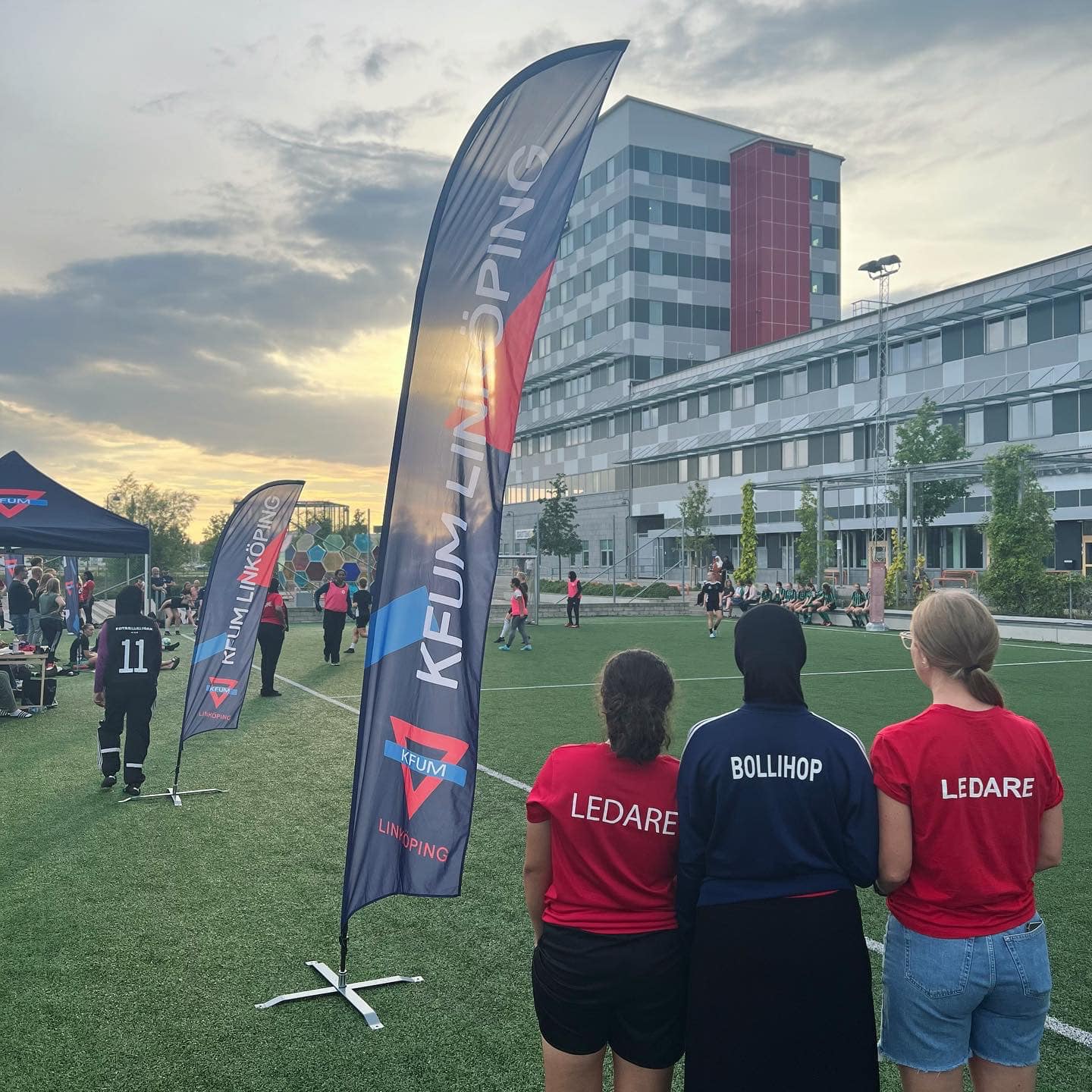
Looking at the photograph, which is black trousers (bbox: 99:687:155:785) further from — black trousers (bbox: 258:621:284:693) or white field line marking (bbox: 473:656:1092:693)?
white field line marking (bbox: 473:656:1092:693)

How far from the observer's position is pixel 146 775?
9734 millimetres

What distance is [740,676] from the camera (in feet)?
55.7

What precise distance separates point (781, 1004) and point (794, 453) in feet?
178

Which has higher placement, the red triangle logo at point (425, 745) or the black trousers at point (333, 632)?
the red triangle logo at point (425, 745)

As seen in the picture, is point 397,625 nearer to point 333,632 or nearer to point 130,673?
point 130,673

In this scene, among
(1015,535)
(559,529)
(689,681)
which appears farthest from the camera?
(559,529)

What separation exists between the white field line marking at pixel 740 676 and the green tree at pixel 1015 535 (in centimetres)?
940

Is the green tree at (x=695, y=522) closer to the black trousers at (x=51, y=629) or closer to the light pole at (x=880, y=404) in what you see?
the light pole at (x=880, y=404)

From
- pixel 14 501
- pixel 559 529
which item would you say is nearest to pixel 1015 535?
pixel 14 501

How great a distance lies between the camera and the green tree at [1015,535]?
2989cm

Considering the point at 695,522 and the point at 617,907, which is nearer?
the point at 617,907

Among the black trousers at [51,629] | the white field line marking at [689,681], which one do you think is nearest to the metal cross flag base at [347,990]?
the white field line marking at [689,681]

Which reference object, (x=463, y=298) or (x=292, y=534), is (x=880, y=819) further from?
(x=292, y=534)

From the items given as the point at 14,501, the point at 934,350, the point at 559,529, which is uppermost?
the point at 934,350
